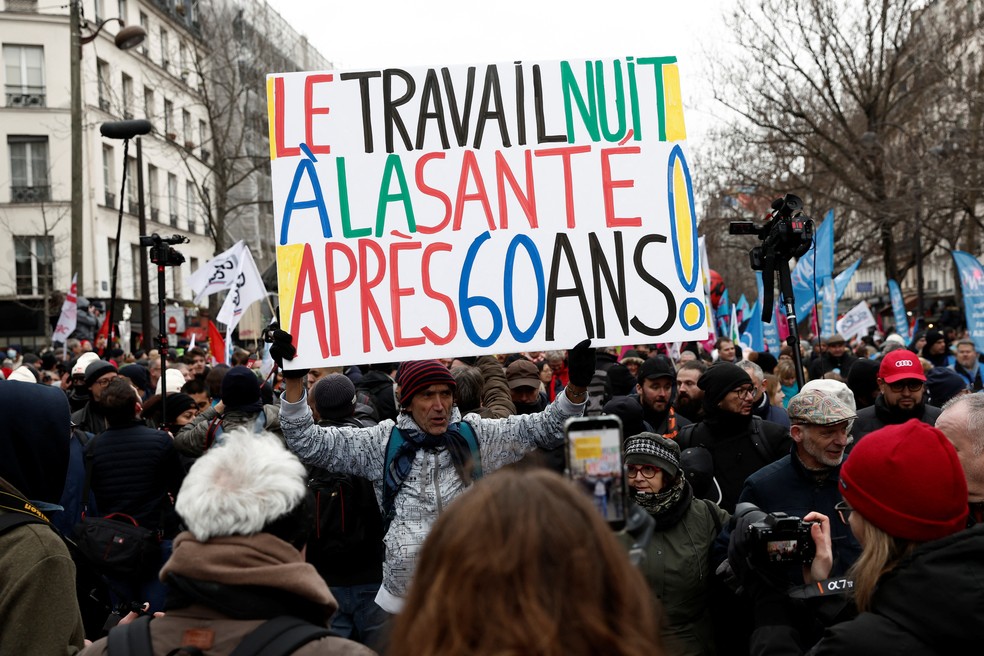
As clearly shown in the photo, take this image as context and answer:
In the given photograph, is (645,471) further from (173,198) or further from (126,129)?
(173,198)

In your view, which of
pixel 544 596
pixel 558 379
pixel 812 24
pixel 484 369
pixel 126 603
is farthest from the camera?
pixel 812 24

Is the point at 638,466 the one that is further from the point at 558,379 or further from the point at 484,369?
the point at 558,379

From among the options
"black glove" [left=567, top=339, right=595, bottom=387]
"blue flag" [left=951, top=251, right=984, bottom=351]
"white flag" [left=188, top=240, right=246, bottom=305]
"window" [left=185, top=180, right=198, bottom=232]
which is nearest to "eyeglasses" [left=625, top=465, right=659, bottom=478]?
"black glove" [left=567, top=339, right=595, bottom=387]

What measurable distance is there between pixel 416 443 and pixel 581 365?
2.47 feet

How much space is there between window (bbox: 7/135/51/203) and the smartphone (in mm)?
36588

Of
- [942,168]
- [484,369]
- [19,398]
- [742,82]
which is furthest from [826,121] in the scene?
[19,398]

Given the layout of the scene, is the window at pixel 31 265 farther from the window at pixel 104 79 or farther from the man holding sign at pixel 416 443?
the man holding sign at pixel 416 443

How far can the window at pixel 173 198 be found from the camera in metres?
40.8

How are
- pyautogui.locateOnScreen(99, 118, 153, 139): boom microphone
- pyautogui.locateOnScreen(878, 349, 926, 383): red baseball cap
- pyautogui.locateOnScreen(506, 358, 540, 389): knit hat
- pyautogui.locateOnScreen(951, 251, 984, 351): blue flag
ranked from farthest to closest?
pyautogui.locateOnScreen(951, 251, 984, 351): blue flag, pyautogui.locateOnScreen(99, 118, 153, 139): boom microphone, pyautogui.locateOnScreen(506, 358, 540, 389): knit hat, pyautogui.locateOnScreen(878, 349, 926, 383): red baseball cap

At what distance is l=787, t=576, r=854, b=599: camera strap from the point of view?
274 centimetres

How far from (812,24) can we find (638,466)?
2574 centimetres

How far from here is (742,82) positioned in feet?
91.5

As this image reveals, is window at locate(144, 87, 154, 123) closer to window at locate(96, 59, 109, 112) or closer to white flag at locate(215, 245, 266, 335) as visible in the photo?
window at locate(96, 59, 109, 112)

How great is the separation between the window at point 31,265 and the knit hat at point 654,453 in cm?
3341
